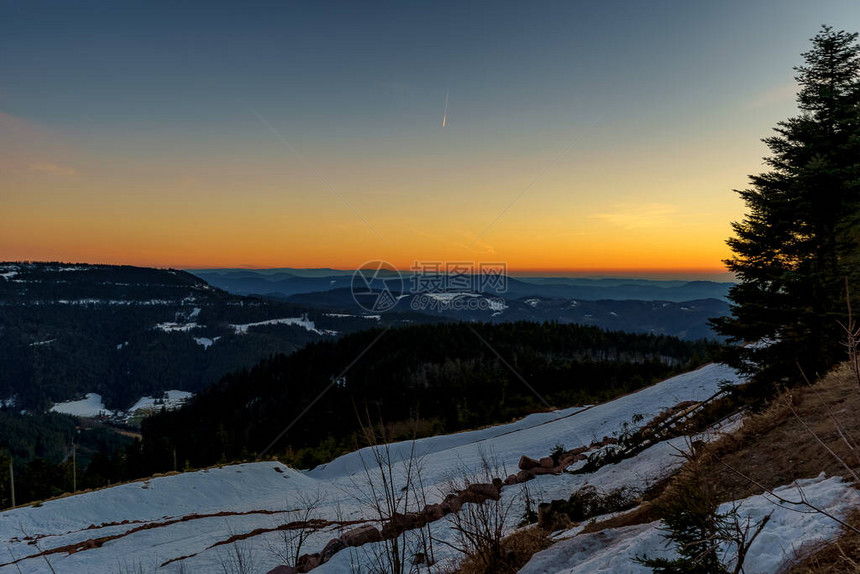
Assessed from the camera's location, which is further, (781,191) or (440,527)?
(781,191)

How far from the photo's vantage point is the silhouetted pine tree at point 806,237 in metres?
10.1

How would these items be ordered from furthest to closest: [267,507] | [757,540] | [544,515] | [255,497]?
[255,497]
[267,507]
[544,515]
[757,540]

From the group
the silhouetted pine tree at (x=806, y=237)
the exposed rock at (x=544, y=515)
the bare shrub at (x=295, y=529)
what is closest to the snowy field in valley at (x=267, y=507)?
the bare shrub at (x=295, y=529)

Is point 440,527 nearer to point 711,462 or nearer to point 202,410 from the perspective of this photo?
point 711,462

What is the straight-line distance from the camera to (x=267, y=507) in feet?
50.9

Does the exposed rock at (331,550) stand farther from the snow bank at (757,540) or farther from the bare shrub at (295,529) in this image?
the snow bank at (757,540)

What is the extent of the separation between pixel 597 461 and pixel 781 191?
880 centimetres

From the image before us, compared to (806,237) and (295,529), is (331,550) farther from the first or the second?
(806,237)

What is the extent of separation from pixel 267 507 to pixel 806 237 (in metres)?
19.1

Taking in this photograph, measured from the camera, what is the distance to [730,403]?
11516 mm

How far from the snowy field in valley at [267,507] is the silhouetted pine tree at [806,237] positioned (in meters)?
3.97

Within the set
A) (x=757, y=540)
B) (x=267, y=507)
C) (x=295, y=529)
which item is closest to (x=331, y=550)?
(x=295, y=529)

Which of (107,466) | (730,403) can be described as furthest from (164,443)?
(730,403)

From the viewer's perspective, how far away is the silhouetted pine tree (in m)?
10.1
